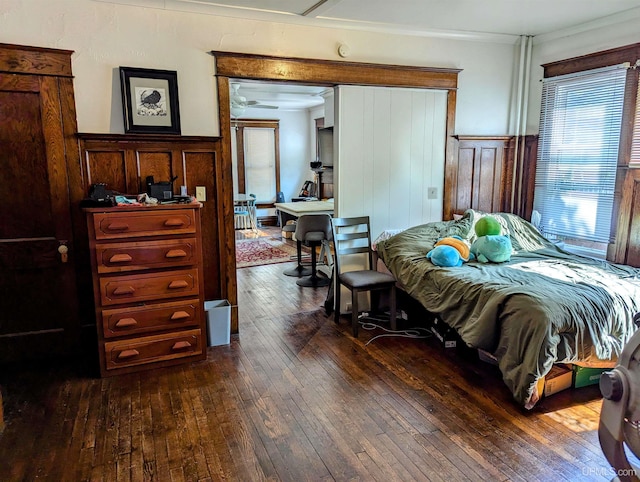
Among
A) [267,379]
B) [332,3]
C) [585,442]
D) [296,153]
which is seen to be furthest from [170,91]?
[296,153]

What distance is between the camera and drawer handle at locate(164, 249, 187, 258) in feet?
9.74

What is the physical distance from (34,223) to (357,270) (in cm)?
257

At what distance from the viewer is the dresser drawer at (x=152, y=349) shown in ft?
9.50

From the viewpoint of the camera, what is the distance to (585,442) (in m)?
2.19

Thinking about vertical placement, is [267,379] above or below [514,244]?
below

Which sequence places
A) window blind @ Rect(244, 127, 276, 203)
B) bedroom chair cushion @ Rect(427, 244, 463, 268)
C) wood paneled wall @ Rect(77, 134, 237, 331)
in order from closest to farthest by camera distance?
1. wood paneled wall @ Rect(77, 134, 237, 331)
2. bedroom chair cushion @ Rect(427, 244, 463, 268)
3. window blind @ Rect(244, 127, 276, 203)

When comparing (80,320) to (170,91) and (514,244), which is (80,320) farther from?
(514,244)

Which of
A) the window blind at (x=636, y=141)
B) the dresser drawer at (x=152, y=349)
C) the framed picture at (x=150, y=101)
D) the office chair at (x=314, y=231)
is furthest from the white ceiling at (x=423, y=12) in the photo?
the dresser drawer at (x=152, y=349)

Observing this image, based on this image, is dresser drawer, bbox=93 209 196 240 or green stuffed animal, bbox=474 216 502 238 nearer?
dresser drawer, bbox=93 209 196 240

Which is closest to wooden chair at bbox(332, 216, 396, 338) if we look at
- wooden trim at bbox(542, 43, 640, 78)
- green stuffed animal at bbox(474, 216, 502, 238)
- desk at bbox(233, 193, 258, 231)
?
green stuffed animal at bbox(474, 216, 502, 238)

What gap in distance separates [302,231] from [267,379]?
2405mm

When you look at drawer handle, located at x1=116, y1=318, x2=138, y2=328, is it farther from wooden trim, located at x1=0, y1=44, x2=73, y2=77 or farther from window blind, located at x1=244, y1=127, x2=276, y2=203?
window blind, located at x1=244, y1=127, x2=276, y2=203

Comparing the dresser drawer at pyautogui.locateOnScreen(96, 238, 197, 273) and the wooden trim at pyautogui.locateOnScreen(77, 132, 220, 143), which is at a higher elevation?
the wooden trim at pyautogui.locateOnScreen(77, 132, 220, 143)

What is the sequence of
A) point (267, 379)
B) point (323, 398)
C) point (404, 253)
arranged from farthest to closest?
point (404, 253)
point (267, 379)
point (323, 398)
